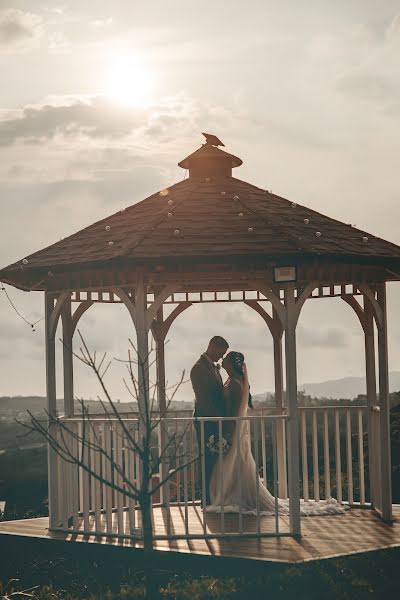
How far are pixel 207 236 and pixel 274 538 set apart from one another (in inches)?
145

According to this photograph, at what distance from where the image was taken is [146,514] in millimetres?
11305

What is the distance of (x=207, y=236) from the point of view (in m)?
13.3

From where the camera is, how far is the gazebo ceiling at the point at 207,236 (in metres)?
12.9

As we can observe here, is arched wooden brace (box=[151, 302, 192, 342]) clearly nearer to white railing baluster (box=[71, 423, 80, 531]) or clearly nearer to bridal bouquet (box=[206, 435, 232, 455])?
bridal bouquet (box=[206, 435, 232, 455])

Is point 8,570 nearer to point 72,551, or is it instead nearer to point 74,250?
point 72,551

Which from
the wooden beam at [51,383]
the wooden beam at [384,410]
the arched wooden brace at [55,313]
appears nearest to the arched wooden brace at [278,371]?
the wooden beam at [384,410]

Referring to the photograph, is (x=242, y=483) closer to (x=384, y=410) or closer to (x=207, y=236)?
(x=384, y=410)

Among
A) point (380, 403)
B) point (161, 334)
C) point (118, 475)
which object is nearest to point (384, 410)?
point (380, 403)

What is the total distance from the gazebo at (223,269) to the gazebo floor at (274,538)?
279 mm

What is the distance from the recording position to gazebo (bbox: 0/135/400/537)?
511 inches

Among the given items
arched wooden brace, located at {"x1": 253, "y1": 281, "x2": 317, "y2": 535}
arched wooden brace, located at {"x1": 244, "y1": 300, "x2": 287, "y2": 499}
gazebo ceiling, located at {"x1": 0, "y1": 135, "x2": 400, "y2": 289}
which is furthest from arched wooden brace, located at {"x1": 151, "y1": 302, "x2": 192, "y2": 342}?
arched wooden brace, located at {"x1": 253, "y1": 281, "x2": 317, "y2": 535}

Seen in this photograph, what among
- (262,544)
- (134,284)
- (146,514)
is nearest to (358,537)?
(262,544)

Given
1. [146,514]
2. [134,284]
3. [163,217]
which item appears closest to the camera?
[146,514]

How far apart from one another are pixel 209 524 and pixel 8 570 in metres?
2.60
